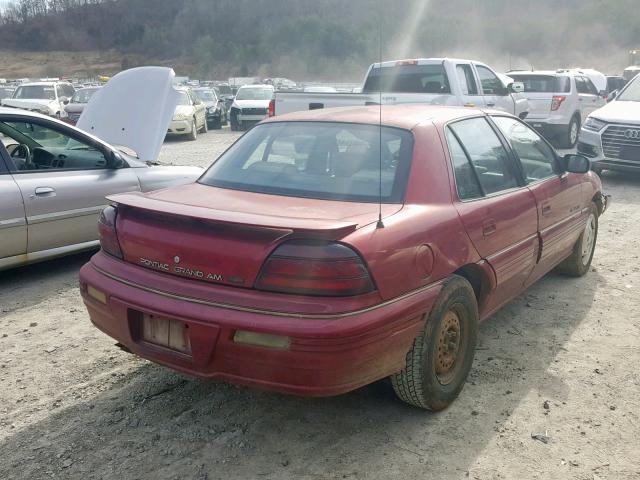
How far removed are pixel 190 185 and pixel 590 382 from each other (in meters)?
2.52

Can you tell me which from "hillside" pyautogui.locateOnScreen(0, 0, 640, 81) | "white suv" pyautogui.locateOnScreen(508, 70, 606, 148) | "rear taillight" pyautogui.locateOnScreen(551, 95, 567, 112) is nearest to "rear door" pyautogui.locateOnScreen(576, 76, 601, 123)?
"white suv" pyautogui.locateOnScreen(508, 70, 606, 148)

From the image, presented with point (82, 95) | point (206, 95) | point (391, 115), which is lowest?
point (206, 95)

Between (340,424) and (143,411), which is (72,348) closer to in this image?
(143,411)

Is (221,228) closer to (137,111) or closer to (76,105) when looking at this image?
(137,111)

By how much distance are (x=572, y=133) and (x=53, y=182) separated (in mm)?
12747

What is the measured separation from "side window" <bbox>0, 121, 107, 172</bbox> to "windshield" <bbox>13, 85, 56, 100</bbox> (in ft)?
49.5

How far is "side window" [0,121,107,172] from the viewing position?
568cm

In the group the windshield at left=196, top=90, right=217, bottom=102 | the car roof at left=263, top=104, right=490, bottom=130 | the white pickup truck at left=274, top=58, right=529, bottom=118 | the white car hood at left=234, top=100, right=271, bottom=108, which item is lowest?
the white car hood at left=234, top=100, right=271, bottom=108

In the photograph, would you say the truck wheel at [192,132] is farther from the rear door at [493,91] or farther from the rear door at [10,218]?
the rear door at [10,218]

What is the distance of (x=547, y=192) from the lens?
4.32 metres

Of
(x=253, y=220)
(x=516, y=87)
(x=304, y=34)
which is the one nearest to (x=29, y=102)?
(x=516, y=87)

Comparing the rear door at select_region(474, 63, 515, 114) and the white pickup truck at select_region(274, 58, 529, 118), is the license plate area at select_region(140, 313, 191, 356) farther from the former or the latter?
the rear door at select_region(474, 63, 515, 114)

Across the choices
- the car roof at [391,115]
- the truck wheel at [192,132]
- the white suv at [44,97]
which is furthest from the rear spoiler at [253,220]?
the white suv at [44,97]

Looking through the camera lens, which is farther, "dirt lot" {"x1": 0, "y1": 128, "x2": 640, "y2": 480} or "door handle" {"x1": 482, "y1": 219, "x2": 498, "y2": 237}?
"door handle" {"x1": 482, "y1": 219, "x2": 498, "y2": 237}
